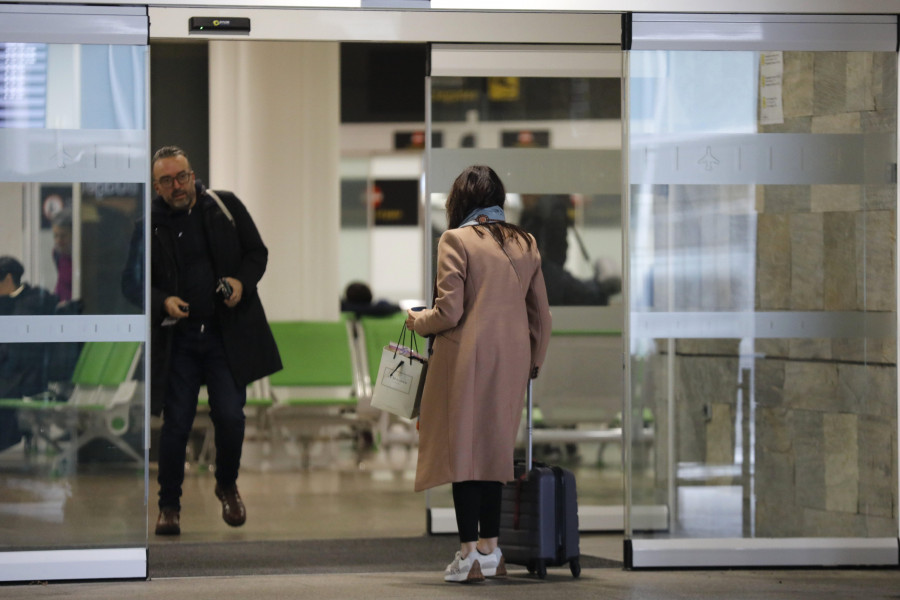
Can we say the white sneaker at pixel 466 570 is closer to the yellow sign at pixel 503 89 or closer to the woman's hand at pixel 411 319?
the woman's hand at pixel 411 319

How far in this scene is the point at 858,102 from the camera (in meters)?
5.96

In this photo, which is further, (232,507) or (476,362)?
(232,507)

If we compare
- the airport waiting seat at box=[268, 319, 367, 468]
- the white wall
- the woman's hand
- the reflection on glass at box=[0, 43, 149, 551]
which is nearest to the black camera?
the reflection on glass at box=[0, 43, 149, 551]

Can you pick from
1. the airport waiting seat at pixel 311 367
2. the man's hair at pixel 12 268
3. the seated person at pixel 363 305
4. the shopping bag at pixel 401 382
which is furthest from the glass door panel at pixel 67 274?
the seated person at pixel 363 305

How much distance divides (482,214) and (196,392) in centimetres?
205

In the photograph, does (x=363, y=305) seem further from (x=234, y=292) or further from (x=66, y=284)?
(x=66, y=284)

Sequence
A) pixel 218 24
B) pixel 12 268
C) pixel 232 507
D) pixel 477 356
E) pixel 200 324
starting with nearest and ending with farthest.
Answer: pixel 477 356, pixel 12 268, pixel 218 24, pixel 200 324, pixel 232 507

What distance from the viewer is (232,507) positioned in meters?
6.70

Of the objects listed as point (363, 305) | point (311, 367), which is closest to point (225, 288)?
point (311, 367)

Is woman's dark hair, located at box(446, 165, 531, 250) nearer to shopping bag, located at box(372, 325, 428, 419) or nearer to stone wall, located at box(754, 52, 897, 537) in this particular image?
shopping bag, located at box(372, 325, 428, 419)

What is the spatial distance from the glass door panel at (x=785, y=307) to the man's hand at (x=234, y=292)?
6.60 ft

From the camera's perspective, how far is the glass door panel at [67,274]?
5.61m

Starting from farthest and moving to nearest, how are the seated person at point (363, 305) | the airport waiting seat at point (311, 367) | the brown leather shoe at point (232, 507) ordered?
the seated person at point (363, 305)
the airport waiting seat at point (311, 367)
the brown leather shoe at point (232, 507)

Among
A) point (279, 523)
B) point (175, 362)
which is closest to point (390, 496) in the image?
point (279, 523)
